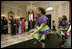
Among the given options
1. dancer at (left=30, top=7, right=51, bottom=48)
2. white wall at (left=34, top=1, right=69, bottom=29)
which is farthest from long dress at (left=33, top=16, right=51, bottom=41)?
white wall at (left=34, top=1, right=69, bottom=29)

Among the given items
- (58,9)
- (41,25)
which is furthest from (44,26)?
(58,9)

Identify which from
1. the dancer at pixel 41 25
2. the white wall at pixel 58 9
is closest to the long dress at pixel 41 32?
the dancer at pixel 41 25

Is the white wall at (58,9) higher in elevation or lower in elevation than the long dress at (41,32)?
higher

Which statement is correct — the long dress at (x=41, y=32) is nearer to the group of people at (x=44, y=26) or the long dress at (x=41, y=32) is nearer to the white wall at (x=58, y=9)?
the group of people at (x=44, y=26)

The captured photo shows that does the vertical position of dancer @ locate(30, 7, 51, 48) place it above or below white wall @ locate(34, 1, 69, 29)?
below

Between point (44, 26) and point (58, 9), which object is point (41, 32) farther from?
point (58, 9)

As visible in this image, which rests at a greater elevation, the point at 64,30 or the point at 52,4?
the point at 52,4

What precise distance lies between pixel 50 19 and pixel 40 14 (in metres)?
0.10

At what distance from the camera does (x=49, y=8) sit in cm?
62

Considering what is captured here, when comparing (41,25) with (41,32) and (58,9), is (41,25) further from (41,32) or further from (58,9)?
(58,9)

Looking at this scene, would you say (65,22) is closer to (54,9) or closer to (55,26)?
(55,26)

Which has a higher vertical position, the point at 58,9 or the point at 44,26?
the point at 58,9

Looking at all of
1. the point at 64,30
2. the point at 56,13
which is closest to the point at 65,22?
the point at 64,30

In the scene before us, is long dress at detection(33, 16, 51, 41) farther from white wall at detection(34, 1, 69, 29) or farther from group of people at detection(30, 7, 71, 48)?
white wall at detection(34, 1, 69, 29)
